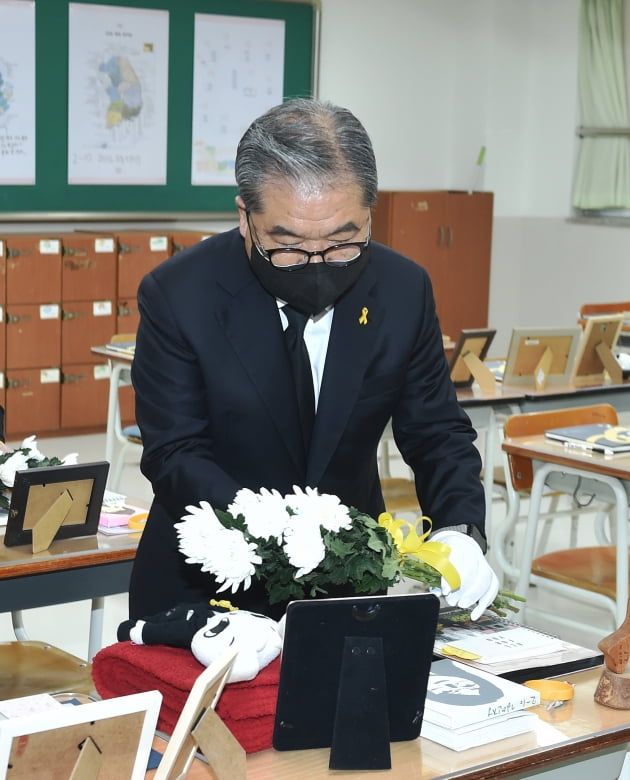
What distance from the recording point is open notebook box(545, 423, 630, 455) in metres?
3.98

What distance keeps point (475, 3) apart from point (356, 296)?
26.0 feet

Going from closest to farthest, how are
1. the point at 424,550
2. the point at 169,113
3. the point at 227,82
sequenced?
the point at 424,550
the point at 169,113
the point at 227,82

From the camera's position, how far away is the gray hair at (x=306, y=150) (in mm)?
1754

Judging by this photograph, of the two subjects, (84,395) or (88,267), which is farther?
(84,395)

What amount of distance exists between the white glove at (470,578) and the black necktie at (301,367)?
33 cm

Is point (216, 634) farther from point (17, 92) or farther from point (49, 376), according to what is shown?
point (17, 92)

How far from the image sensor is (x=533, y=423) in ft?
13.9

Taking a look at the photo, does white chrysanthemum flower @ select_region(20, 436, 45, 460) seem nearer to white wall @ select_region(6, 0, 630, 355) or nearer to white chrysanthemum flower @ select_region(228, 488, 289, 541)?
white chrysanthemum flower @ select_region(228, 488, 289, 541)

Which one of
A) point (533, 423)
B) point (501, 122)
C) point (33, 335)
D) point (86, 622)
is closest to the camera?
point (533, 423)

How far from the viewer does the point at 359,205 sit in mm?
1802

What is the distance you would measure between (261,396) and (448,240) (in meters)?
7.21

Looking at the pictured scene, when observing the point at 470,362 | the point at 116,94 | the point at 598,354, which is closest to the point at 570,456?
the point at 470,362

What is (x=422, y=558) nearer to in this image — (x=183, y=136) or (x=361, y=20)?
(x=183, y=136)

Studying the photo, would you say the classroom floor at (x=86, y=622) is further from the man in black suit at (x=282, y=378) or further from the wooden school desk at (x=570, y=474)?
the man in black suit at (x=282, y=378)
